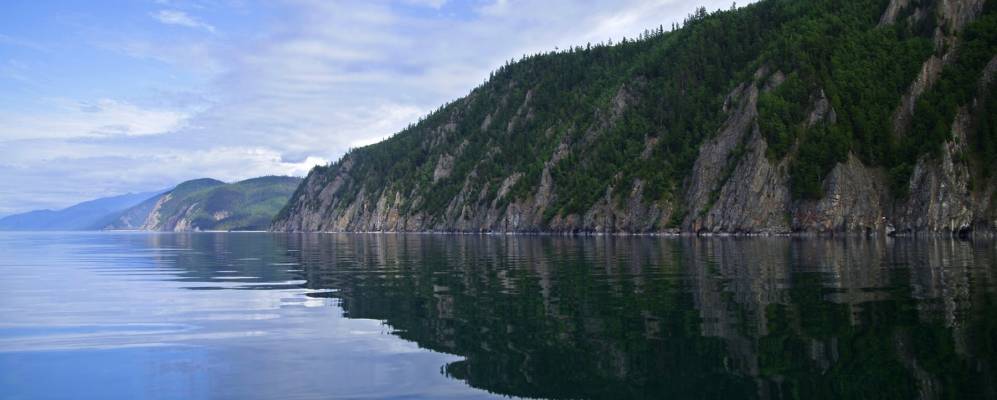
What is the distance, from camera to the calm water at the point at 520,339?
54.6 ft

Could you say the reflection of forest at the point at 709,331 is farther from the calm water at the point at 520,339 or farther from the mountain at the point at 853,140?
the mountain at the point at 853,140

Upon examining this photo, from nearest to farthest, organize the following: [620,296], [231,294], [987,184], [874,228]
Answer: [620,296] → [231,294] → [987,184] → [874,228]

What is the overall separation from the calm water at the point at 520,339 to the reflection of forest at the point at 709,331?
9 cm

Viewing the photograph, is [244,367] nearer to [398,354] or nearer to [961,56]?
[398,354]

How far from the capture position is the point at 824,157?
15112cm

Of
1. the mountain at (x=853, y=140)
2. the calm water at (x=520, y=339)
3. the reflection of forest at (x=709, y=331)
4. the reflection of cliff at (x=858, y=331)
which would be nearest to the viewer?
the reflection of cliff at (x=858, y=331)

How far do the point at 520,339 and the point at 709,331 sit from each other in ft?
19.7

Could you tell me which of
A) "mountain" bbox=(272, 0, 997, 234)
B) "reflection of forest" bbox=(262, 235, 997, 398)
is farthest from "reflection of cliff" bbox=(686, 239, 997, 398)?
"mountain" bbox=(272, 0, 997, 234)

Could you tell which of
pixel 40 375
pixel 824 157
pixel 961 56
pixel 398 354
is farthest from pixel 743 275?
pixel 961 56

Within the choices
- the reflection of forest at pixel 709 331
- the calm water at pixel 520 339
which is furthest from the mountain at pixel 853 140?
the calm water at pixel 520 339

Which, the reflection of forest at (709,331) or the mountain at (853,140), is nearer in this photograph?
the reflection of forest at (709,331)

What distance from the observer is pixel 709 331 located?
23.0 meters

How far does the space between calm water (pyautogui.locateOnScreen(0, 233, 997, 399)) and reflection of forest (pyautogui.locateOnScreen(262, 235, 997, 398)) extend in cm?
9

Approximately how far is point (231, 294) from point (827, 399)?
32314 millimetres
